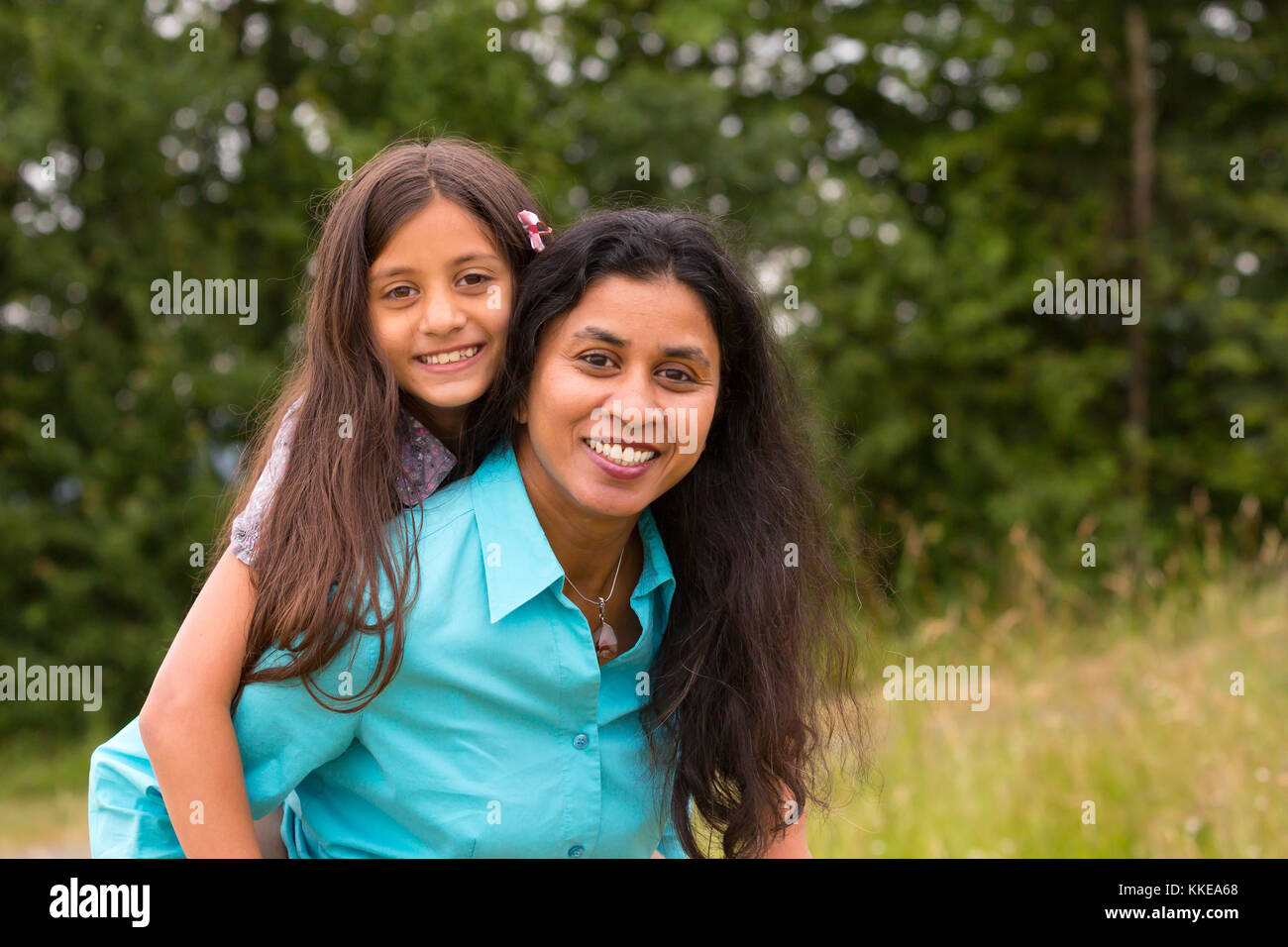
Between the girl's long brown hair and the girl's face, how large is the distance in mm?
28

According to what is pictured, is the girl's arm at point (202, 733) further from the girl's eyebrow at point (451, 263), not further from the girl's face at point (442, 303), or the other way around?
the girl's eyebrow at point (451, 263)

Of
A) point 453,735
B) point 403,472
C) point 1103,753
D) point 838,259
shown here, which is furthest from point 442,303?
point 838,259

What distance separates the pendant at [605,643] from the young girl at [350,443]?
40 cm

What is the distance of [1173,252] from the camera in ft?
36.2

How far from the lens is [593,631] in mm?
2299

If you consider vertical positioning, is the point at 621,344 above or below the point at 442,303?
below

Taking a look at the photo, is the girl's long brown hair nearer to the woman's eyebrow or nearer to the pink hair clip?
the pink hair clip

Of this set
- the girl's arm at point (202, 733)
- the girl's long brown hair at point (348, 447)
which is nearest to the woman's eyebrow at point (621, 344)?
the girl's long brown hair at point (348, 447)

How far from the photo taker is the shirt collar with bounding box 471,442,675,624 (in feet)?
6.75

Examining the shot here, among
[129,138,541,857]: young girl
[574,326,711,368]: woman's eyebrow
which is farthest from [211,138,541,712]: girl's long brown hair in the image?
[574,326,711,368]: woman's eyebrow

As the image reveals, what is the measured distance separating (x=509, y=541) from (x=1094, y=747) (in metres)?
3.13

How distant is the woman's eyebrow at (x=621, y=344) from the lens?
2.12 metres

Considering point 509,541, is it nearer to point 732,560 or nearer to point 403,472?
point 403,472

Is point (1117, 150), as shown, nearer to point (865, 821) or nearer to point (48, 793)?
point (865, 821)
